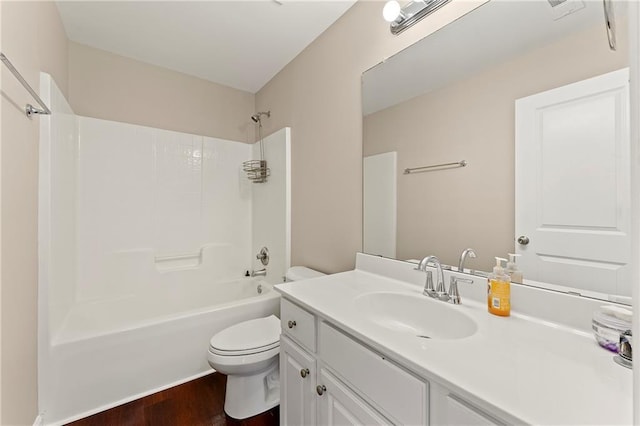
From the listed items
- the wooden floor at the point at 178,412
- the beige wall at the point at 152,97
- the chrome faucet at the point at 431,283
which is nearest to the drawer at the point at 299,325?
the chrome faucet at the point at 431,283

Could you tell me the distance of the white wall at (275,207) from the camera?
2.35m

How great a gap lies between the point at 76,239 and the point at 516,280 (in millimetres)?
2791

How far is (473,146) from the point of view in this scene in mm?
1138

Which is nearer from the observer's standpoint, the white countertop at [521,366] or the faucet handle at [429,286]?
the white countertop at [521,366]

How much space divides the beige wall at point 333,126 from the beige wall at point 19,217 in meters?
1.51

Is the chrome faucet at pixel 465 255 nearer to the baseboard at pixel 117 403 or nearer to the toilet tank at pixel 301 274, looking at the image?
the toilet tank at pixel 301 274

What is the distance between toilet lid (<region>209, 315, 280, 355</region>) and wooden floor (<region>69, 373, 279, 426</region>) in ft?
1.34

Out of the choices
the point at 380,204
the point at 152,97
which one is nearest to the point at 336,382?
the point at 380,204

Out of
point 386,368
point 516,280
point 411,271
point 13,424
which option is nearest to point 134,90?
point 13,424

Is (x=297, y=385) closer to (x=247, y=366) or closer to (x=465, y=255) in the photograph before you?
(x=247, y=366)

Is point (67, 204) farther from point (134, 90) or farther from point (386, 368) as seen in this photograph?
point (386, 368)

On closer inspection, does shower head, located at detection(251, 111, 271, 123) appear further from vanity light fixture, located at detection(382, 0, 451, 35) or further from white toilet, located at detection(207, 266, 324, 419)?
white toilet, located at detection(207, 266, 324, 419)

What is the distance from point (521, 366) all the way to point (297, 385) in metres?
0.84

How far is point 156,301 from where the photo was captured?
7.78 feet
